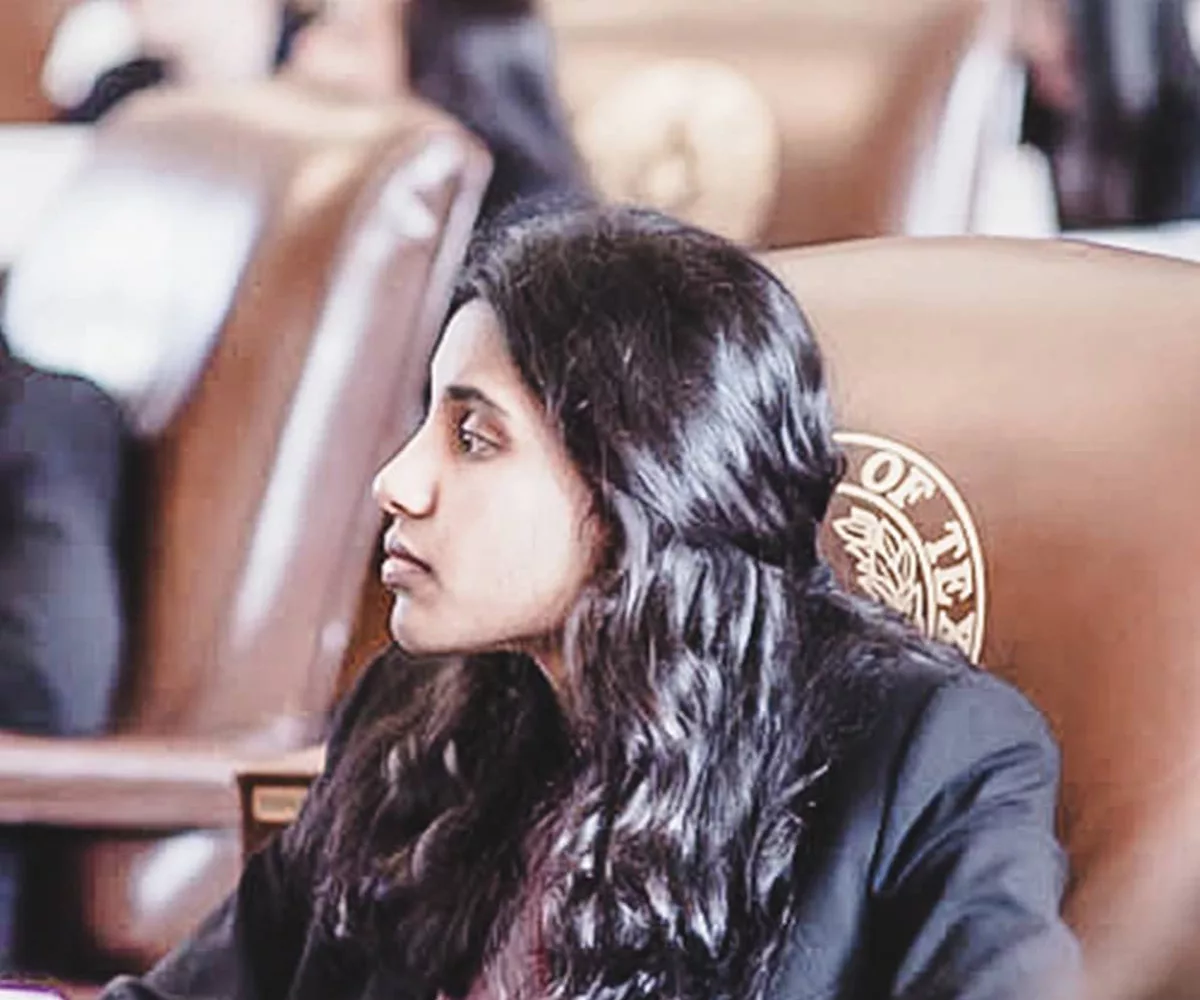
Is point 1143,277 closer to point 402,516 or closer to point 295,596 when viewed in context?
point 402,516

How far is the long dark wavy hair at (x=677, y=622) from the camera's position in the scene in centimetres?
106

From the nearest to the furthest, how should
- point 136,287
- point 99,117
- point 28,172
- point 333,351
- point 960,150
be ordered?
point 333,351, point 136,287, point 960,150, point 28,172, point 99,117

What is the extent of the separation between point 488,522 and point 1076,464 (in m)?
0.32

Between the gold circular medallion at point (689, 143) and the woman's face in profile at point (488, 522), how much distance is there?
1.09 meters

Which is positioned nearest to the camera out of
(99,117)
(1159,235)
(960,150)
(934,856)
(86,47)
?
(934,856)

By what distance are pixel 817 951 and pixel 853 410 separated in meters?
0.36

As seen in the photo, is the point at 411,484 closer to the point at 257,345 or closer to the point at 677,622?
the point at 677,622

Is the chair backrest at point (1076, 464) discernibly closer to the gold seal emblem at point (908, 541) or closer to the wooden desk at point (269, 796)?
the gold seal emblem at point (908, 541)

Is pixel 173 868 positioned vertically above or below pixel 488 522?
below

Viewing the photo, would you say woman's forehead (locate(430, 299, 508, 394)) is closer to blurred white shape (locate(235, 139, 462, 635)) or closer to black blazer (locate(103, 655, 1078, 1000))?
black blazer (locate(103, 655, 1078, 1000))

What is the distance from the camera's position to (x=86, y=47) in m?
3.09

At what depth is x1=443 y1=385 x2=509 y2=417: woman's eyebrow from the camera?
42.8 inches

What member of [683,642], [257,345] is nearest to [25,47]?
[257,345]

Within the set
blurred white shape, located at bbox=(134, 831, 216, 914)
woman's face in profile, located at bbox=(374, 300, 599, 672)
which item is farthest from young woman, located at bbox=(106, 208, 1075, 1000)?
blurred white shape, located at bbox=(134, 831, 216, 914)
